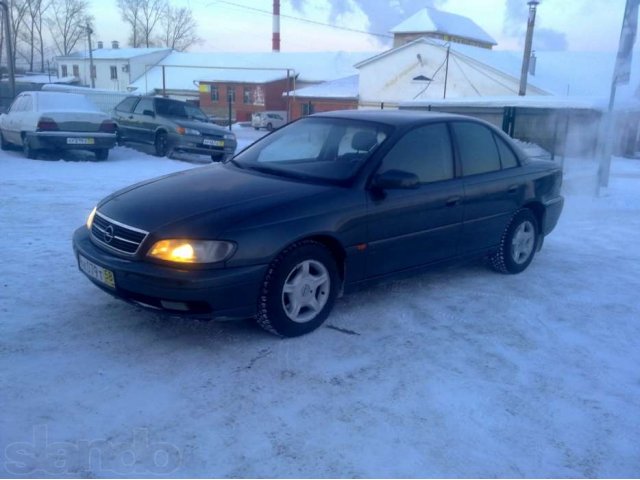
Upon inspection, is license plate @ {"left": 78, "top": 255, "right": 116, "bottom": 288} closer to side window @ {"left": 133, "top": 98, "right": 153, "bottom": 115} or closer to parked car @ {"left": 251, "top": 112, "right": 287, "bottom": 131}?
side window @ {"left": 133, "top": 98, "right": 153, "bottom": 115}

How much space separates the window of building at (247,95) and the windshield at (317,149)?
4332cm

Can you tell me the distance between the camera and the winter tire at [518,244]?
5.57 metres

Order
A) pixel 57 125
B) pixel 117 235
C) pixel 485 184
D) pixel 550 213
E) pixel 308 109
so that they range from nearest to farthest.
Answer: pixel 117 235
pixel 485 184
pixel 550 213
pixel 57 125
pixel 308 109

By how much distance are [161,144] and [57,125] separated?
102 inches

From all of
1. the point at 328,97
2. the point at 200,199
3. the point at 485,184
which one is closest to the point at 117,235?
the point at 200,199

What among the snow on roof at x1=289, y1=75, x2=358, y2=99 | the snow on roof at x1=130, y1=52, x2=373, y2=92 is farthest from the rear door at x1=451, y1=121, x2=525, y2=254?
the snow on roof at x1=130, y1=52, x2=373, y2=92

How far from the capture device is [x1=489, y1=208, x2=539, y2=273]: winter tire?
18.3 feet

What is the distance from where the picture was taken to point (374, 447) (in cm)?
282

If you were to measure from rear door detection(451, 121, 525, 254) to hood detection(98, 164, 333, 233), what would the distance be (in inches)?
59.5

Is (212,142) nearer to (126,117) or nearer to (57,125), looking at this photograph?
(126,117)

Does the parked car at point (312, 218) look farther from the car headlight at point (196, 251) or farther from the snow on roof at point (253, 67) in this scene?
the snow on roof at point (253, 67)

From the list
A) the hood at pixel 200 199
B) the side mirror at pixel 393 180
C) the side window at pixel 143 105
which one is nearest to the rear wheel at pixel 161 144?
the side window at pixel 143 105

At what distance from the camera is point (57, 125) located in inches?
475

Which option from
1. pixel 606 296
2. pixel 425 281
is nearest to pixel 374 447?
pixel 425 281
